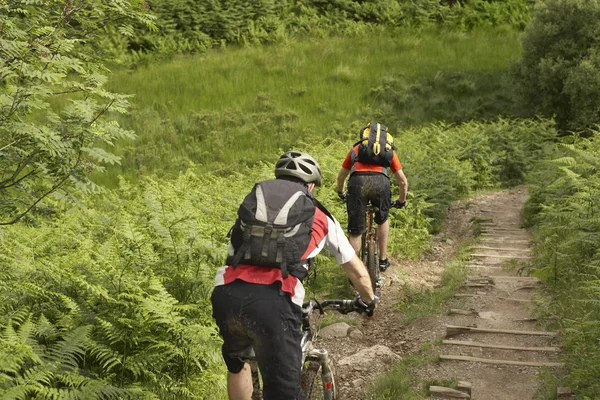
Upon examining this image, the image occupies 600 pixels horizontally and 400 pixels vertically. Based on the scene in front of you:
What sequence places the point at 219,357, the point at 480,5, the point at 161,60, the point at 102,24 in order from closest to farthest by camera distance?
the point at 219,357 → the point at 102,24 → the point at 161,60 → the point at 480,5

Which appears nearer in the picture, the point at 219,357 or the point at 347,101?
the point at 219,357

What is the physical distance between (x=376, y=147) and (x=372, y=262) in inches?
65.1

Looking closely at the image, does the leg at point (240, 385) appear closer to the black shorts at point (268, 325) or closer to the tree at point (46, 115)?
the black shorts at point (268, 325)

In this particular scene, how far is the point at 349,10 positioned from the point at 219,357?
3746 centimetres

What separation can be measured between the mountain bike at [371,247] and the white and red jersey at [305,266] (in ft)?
15.8

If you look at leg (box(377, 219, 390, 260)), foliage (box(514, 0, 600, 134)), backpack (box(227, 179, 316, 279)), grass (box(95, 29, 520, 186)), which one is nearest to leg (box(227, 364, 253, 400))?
backpack (box(227, 179, 316, 279))

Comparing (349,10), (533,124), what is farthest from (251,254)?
(349,10)

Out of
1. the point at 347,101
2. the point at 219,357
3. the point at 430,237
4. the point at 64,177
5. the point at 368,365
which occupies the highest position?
the point at 64,177

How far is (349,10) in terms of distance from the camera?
134 ft

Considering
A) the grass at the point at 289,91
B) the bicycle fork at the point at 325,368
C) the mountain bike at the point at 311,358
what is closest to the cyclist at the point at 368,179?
the mountain bike at the point at 311,358

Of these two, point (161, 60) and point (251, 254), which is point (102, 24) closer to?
point (251, 254)

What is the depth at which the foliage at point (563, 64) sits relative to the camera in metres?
24.7

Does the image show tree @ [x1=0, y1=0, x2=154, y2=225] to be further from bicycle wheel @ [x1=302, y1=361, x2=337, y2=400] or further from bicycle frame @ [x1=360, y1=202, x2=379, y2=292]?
bicycle frame @ [x1=360, y1=202, x2=379, y2=292]

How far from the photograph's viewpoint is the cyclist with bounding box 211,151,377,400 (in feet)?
13.7
